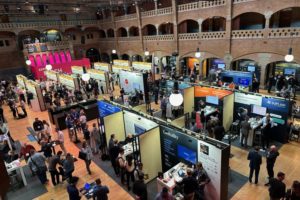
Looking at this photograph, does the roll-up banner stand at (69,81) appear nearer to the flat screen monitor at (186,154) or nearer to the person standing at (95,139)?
the person standing at (95,139)

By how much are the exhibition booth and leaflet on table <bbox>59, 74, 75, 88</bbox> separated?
29.3 ft

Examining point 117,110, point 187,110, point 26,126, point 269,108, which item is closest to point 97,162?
point 117,110

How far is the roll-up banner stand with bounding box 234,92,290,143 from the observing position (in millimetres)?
8755

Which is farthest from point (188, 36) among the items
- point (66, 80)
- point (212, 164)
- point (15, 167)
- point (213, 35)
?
point (15, 167)

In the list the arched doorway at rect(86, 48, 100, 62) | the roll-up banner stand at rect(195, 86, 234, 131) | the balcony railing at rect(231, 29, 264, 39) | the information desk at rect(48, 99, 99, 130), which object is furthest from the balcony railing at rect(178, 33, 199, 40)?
the arched doorway at rect(86, 48, 100, 62)

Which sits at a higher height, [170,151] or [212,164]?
[212,164]

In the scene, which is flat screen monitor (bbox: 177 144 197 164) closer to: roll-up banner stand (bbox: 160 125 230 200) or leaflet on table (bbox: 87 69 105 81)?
roll-up banner stand (bbox: 160 125 230 200)

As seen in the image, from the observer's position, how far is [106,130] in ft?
28.3

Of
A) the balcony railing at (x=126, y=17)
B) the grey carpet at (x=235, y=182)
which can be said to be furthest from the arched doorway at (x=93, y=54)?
the grey carpet at (x=235, y=182)

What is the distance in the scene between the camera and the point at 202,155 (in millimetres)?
6094

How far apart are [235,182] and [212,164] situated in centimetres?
176

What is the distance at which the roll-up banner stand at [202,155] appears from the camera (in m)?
5.70

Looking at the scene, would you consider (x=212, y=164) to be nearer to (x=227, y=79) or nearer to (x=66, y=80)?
(x=227, y=79)

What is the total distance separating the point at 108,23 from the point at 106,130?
22.5 meters
